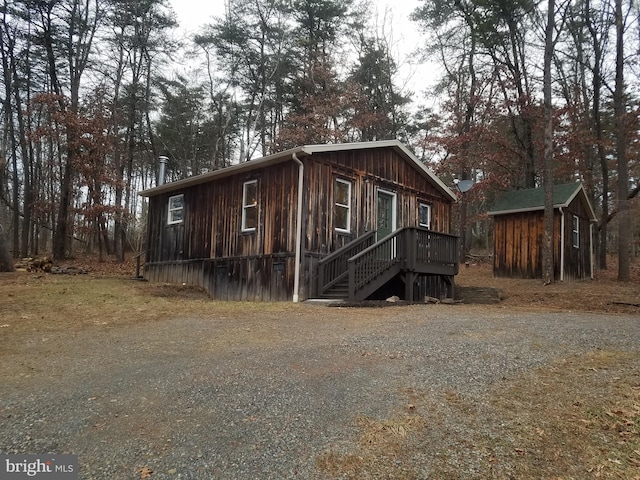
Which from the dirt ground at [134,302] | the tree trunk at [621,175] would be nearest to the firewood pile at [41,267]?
→ the dirt ground at [134,302]

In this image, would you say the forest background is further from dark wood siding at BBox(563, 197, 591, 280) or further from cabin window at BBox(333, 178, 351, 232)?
cabin window at BBox(333, 178, 351, 232)

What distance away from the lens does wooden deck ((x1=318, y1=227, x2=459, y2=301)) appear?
1012 centimetres

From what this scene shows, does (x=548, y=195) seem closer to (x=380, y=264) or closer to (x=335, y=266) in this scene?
(x=380, y=264)

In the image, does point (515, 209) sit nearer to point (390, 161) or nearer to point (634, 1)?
point (390, 161)

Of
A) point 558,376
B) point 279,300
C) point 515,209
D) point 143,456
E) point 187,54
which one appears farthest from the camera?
point 187,54

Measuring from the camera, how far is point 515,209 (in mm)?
18203

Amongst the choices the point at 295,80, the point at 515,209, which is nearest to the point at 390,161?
the point at 515,209

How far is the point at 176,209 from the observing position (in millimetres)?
15031

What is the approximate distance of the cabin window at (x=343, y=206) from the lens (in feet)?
38.8

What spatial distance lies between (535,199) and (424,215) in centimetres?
650

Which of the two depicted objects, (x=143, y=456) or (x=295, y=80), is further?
(x=295, y=80)

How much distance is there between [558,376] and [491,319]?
3.38 meters

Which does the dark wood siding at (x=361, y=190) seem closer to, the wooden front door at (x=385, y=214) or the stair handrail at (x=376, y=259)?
the wooden front door at (x=385, y=214)

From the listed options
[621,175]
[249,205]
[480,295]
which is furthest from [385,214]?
[621,175]
